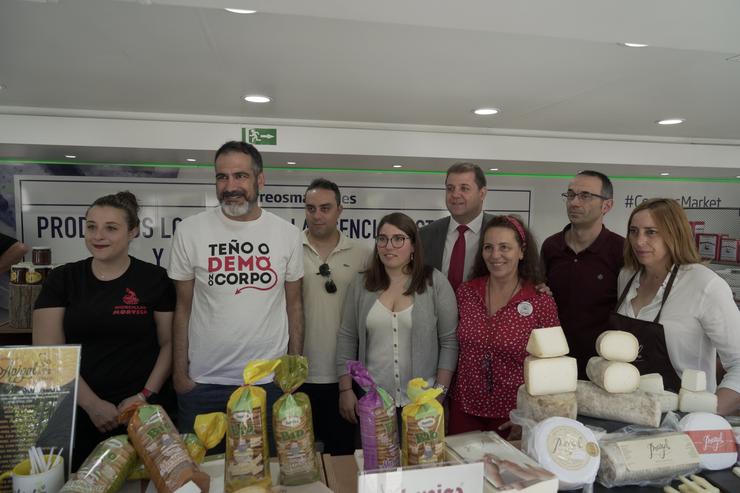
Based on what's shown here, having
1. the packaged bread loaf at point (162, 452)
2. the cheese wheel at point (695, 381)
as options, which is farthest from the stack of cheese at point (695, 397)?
the packaged bread loaf at point (162, 452)

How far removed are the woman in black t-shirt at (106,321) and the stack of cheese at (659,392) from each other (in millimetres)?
1780

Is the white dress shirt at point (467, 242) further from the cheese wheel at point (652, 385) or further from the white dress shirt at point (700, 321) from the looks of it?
the cheese wheel at point (652, 385)

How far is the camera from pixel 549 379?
45.8 inches

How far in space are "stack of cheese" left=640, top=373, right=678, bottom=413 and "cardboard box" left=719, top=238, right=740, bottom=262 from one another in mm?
5451

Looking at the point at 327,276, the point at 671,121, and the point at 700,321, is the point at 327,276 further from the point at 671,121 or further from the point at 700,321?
the point at 671,121

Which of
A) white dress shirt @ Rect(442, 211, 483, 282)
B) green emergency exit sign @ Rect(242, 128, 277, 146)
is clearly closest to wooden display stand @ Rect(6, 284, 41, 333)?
green emergency exit sign @ Rect(242, 128, 277, 146)

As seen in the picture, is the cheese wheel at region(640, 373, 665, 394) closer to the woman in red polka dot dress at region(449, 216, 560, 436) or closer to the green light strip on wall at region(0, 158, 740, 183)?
the woman in red polka dot dress at region(449, 216, 560, 436)

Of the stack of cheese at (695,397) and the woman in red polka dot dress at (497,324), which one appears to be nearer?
the stack of cheese at (695,397)

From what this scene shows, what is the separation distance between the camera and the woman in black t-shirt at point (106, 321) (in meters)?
1.77

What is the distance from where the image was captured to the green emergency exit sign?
11.4 ft

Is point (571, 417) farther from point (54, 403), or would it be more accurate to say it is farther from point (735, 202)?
point (735, 202)

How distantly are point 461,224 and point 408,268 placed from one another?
1.77ft

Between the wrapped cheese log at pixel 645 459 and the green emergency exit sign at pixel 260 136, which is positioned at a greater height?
the green emergency exit sign at pixel 260 136

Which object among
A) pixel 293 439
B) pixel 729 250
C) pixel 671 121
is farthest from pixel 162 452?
pixel 729 250
